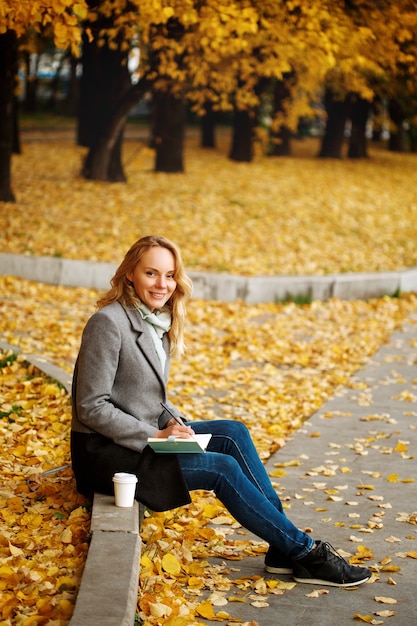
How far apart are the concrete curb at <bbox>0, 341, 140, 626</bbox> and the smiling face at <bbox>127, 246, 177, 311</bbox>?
37.8 inches

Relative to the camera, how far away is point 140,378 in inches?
179

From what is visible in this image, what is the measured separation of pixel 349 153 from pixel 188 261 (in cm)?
1822

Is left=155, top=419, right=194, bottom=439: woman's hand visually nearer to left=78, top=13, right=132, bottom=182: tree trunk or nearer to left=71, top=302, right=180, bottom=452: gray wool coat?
left=71, top=302, right=180, bottom=452: gray wool coat

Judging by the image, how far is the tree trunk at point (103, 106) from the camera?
17177mm

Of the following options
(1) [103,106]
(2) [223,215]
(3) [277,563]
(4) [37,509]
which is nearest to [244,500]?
(3) [277,563]

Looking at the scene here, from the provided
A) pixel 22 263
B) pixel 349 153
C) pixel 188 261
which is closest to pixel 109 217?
pixel 188 261

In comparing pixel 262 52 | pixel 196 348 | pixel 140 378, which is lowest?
pixel 196 348

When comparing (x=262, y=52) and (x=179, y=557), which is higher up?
(x=262, y=52)

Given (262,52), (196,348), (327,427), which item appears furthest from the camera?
(262,52)

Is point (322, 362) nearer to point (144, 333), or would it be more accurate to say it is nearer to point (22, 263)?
point (22, 263)

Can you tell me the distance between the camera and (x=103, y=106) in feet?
69.4

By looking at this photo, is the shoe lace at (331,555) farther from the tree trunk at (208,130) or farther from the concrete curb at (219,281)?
the tree trunk at (208,130)

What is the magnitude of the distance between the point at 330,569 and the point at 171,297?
1.49 metres

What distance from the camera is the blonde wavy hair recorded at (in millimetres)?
4660
